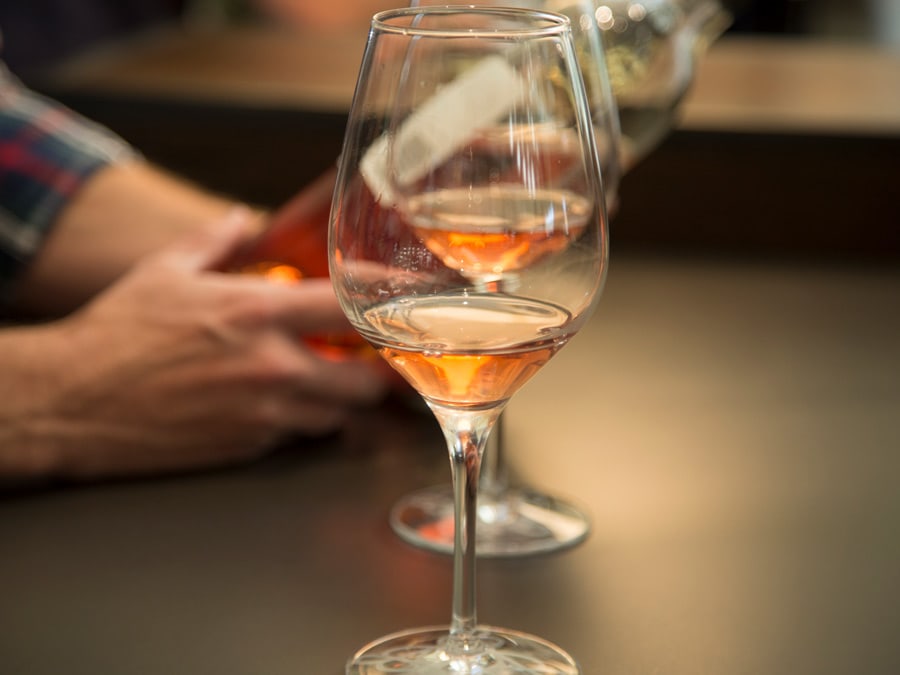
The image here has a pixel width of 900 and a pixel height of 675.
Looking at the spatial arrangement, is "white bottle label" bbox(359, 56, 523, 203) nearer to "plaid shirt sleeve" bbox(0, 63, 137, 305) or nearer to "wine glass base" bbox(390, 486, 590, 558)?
"wine glass base" bbox(390, 486, 590, 558)

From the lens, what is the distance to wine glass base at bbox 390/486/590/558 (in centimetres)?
69

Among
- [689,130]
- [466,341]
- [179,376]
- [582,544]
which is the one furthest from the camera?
[689,130]

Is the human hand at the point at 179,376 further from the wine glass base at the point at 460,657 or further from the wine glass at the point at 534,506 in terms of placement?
the wine glass base at the point at 460,657

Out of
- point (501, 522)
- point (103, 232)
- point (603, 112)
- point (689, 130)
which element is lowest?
point (501, 522)

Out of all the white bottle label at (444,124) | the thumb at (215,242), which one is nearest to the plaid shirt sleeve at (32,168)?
the thumb at (215,242)

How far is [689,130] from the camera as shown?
5.15ft

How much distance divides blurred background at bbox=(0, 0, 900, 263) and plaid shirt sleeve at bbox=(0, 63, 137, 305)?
49cm

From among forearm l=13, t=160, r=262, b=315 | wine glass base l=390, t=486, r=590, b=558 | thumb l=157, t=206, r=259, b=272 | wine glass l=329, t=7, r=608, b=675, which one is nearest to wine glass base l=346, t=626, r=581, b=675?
wine glass l=329, t=7, r=608, b=675

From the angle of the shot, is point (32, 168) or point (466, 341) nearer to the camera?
point (466, 341)

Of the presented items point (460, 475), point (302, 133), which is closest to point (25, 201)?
point (302, 133)

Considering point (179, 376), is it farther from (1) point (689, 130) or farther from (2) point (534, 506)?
(1) point (689, 130)

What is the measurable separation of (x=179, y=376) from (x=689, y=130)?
926 millimetres

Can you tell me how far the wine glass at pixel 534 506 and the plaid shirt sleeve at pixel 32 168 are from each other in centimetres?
53

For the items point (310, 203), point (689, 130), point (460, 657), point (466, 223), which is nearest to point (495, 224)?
point (466, 223)
